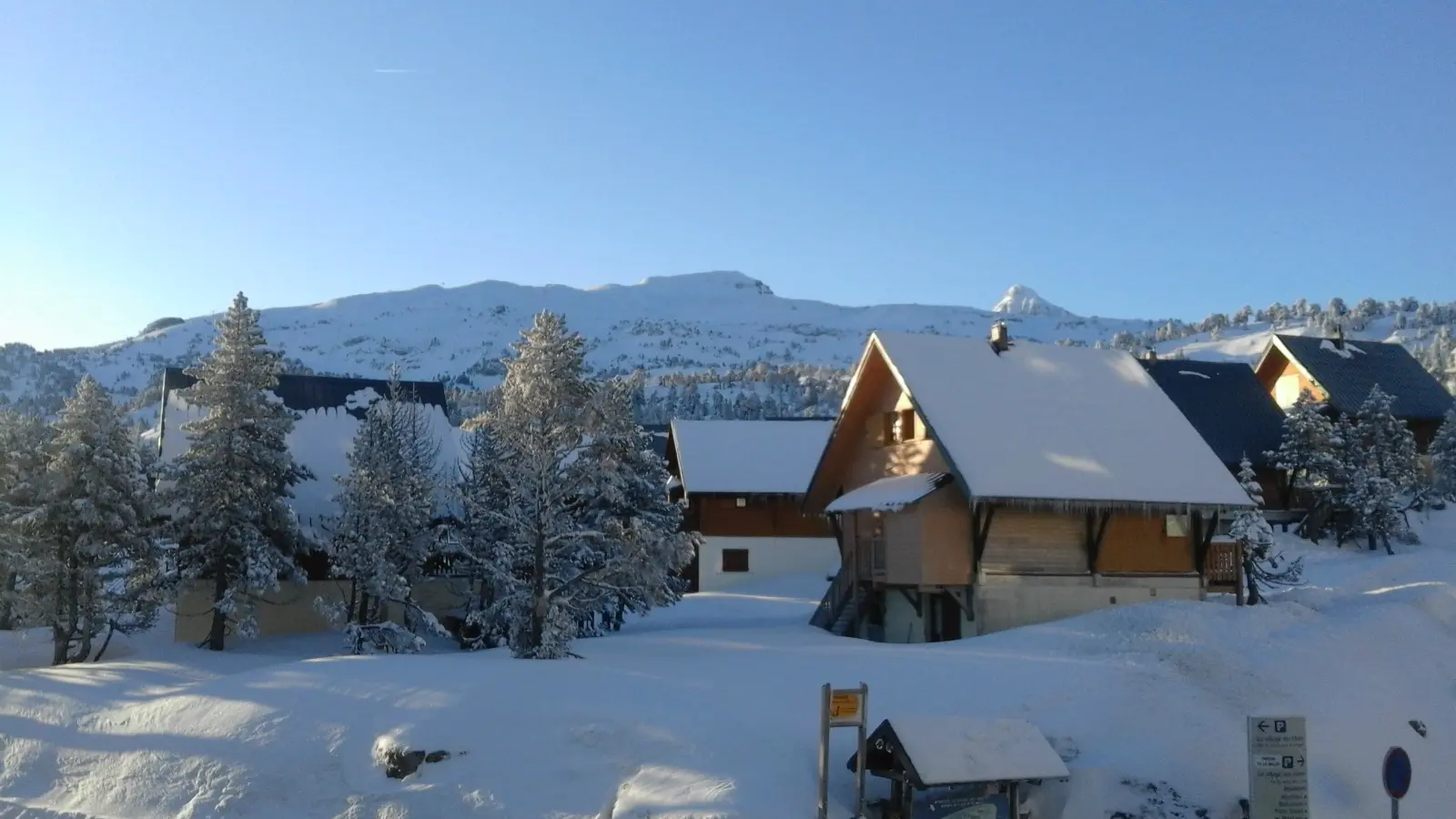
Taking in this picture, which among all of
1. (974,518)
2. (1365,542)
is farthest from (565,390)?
(1365,542)

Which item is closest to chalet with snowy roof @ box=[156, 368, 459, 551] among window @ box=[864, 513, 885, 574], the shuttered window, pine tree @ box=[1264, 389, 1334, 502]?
window @ box=[864, 513, 885, 574]

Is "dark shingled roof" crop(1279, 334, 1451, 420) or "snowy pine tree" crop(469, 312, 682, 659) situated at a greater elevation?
"dark shingled roof" crop(1279, 334, 1451, 420)

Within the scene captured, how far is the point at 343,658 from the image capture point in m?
22.0

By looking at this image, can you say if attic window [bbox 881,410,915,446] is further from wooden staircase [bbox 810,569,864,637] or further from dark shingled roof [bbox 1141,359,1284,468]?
dark shingled roof [bbox 1141,359,1284,468]

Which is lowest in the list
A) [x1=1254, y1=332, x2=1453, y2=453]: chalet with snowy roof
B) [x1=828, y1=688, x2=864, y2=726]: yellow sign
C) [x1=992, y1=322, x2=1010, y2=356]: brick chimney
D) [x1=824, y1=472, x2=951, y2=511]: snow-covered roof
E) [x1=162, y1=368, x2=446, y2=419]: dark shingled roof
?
[x1=828, y1=688, x2=864, y2=726]: yellow sign

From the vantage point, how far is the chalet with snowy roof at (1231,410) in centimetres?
5119

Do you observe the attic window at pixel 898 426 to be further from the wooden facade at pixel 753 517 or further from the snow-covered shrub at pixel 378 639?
the wooden facade at pixel 753 517

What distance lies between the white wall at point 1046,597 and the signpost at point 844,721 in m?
12.2

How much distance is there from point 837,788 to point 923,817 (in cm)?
120

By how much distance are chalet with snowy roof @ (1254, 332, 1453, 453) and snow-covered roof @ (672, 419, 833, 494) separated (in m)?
23.9

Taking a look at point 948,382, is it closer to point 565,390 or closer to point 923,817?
point 565,390

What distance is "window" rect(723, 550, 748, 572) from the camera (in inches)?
1858

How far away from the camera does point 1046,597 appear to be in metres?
27.2

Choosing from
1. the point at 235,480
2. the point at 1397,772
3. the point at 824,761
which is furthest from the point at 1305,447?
the point at 235,480
